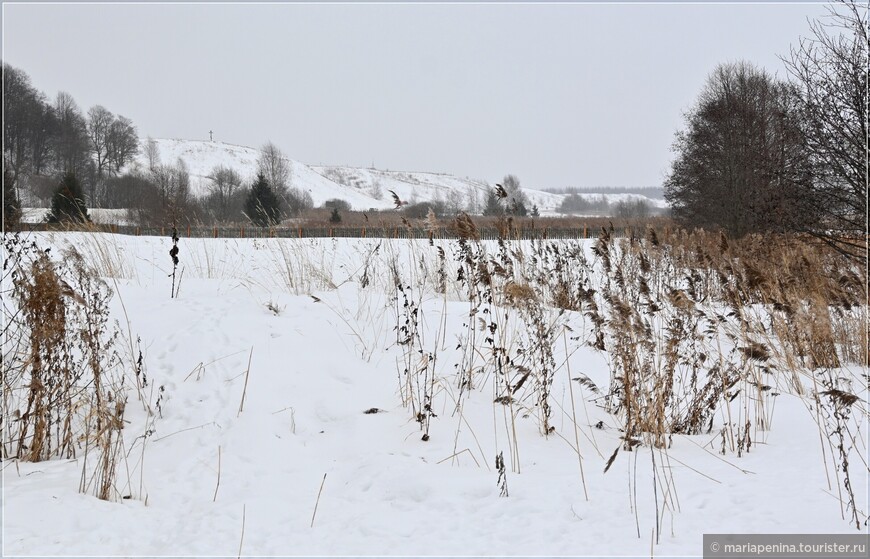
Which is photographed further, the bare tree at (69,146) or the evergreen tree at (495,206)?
the bare tree at (69,146)

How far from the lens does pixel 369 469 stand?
2.98 metres

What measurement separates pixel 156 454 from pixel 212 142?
405 ft

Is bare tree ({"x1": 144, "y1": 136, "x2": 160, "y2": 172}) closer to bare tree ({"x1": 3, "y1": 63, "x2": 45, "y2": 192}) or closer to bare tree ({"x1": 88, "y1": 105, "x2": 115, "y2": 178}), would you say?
bare tree ({"x1": 88, "y1": 105, "x2": 115, "y2": 178})

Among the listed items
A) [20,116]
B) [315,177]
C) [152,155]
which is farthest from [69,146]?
[315,177]

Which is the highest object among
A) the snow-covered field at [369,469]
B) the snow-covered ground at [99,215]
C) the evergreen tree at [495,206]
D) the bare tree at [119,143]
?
the bare tree at [119,143]

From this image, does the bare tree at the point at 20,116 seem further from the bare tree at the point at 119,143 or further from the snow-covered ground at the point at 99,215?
the bare tree at the point at 119,143

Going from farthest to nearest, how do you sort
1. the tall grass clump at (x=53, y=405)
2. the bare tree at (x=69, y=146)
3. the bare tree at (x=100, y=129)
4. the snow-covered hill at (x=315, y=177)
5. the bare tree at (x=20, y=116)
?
the snow-covered hill at (x=315, y=177) < the bare tree at (x=100, y=129) < the bare tree at (x=69, y=146) < the bare tree at (x=20, y=116) < the tall grass clump at (x=53, y=405)

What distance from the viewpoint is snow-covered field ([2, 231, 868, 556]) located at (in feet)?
7.35

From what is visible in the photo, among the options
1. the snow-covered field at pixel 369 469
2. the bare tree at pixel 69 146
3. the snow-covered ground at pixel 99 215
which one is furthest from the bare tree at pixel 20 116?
the snow-covered field at pixel 369 469

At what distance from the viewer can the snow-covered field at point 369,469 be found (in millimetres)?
2240

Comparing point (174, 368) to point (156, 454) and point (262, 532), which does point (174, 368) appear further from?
point (262, 532)

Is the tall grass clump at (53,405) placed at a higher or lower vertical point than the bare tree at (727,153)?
Answer: lower

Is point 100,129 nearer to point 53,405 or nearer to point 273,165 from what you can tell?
point 273,165

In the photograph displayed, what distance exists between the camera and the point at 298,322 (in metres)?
4.88
